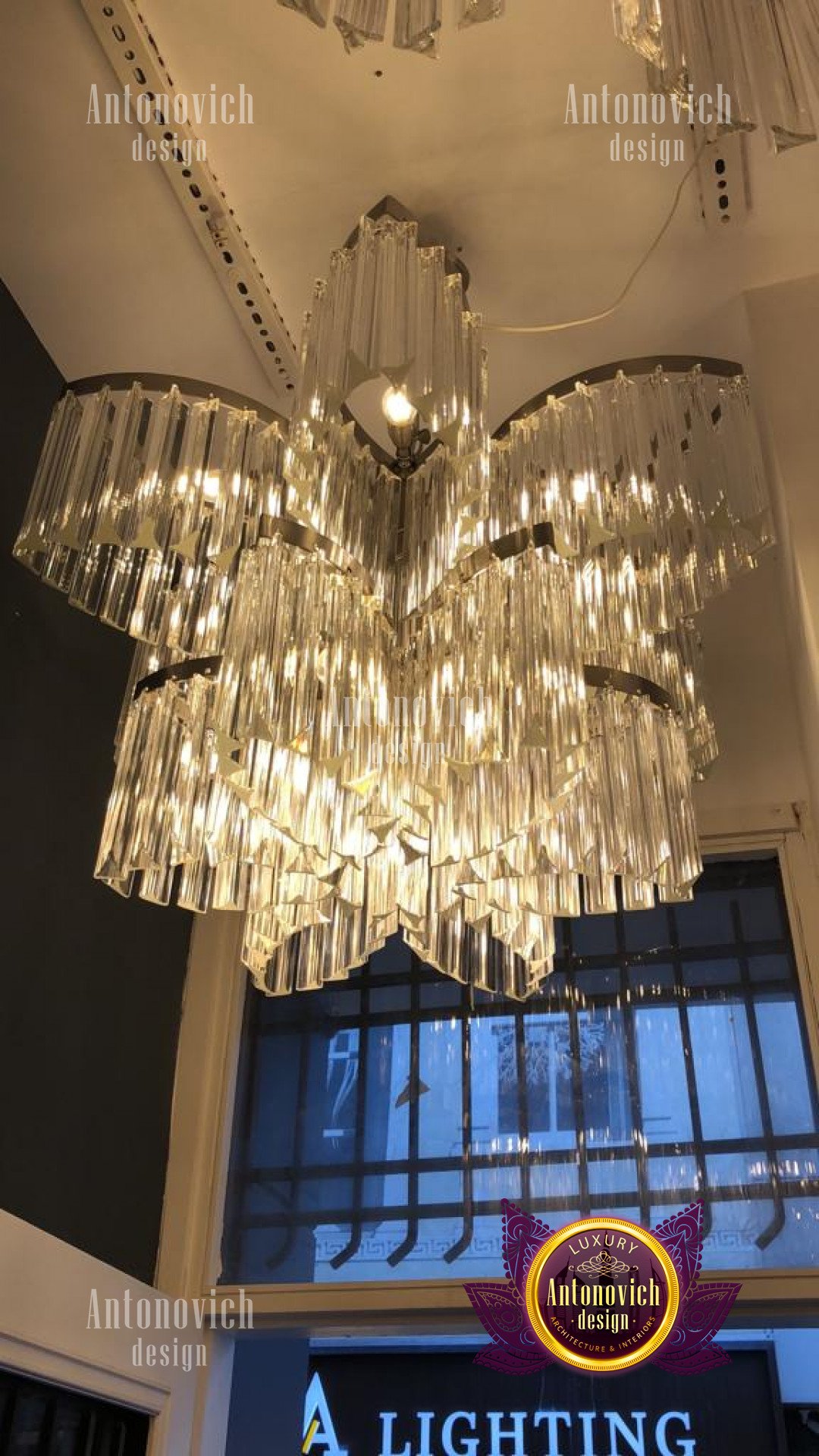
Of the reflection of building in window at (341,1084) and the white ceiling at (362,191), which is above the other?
the white ceiling at (362,191)

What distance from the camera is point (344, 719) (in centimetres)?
166

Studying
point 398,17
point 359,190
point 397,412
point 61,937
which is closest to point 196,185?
point 359,190

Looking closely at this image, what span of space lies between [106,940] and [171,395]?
1254 mm

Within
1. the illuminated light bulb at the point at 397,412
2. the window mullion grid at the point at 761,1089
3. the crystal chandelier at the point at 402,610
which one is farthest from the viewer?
the window mullion grid at the point at 761,1089

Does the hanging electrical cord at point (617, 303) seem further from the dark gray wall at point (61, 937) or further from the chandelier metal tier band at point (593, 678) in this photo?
the dark gray wall at point (61, 937)

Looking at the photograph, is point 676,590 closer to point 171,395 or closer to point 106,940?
point 171,395

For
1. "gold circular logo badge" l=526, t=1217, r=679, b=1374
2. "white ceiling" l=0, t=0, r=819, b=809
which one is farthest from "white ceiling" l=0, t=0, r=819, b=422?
"gold circular logo badge" l=526, t=1217, r=679, b=1374

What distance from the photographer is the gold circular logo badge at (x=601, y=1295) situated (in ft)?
8.43

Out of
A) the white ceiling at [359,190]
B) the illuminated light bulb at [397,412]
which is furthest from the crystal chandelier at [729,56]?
the illuminated light bulb at [397,412]

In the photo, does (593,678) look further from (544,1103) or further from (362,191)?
(544,1103)

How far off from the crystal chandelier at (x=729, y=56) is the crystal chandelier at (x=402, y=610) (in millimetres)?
514

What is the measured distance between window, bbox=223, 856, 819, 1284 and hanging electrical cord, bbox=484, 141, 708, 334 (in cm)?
145

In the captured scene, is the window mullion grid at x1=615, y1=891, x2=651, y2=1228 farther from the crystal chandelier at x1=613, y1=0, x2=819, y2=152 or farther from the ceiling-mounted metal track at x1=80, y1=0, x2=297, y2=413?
the crystal chandelier at x1=613, y1=0, x2=819, y2=152

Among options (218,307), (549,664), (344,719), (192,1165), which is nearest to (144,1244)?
(192,1165)
